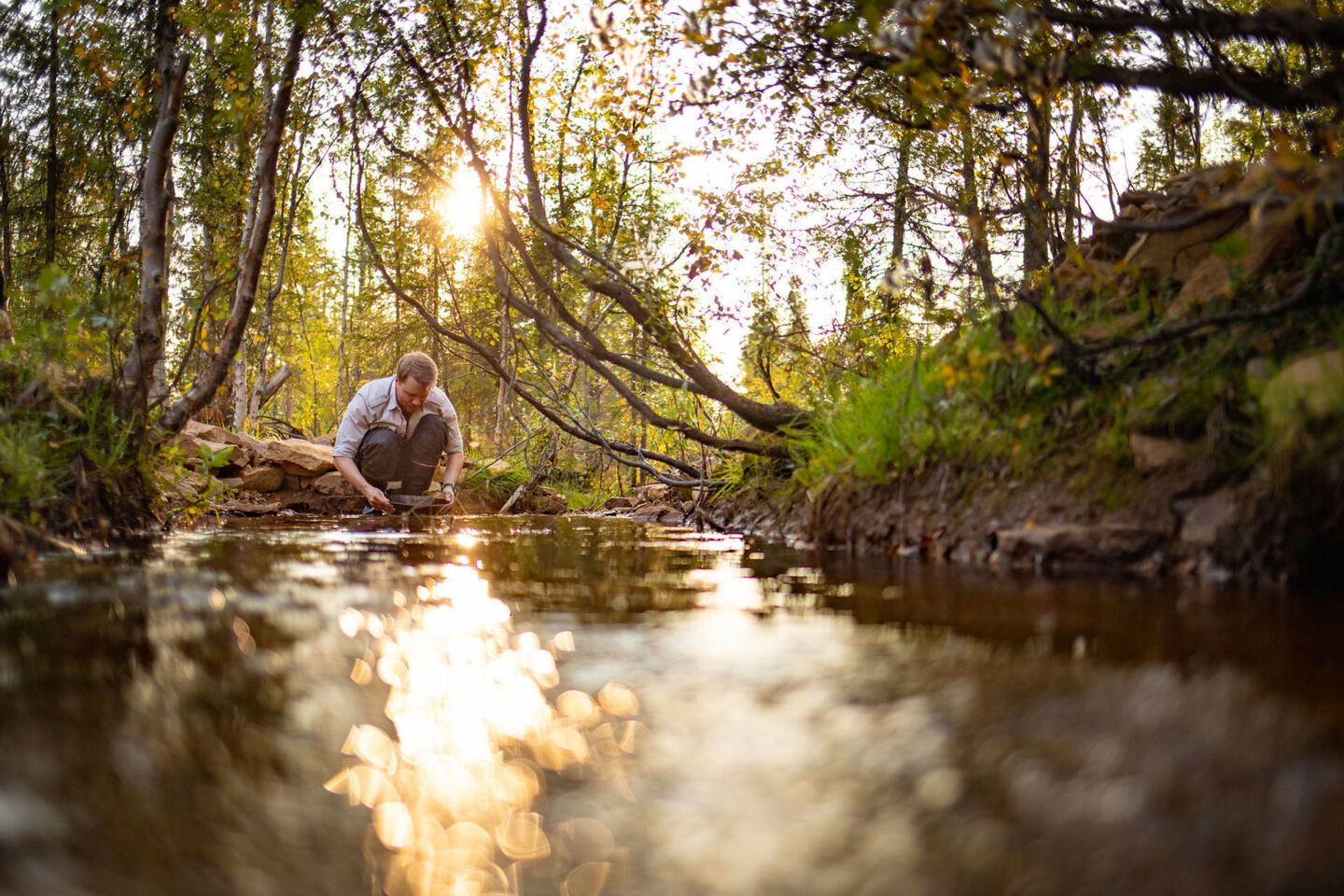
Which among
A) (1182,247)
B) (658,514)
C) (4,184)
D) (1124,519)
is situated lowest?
(658,514)

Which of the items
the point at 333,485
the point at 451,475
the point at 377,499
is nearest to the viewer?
the point at 377,499

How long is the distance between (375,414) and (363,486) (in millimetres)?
904

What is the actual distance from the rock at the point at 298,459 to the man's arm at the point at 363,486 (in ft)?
10.2

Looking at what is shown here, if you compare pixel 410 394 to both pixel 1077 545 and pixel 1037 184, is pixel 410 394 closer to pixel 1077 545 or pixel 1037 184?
pixel 1037 184

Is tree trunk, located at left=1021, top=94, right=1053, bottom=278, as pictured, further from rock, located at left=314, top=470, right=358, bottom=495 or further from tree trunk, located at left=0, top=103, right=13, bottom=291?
tree trunk, located at left=0, top=103, right=13, bottom=291

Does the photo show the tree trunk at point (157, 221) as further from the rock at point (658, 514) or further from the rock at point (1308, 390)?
the rock at point (1308, 390)

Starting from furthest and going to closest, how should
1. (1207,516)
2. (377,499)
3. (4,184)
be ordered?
1. (4,184)
2. (377,499)
3. (1207,516)

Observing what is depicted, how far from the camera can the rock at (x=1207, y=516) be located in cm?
255

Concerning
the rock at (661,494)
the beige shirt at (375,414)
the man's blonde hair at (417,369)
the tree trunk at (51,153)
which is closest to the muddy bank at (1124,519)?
the man's blonde hair at (417,369)

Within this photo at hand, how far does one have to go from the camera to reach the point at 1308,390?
2.23 meters

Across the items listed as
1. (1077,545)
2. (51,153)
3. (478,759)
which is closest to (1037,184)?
(1077,545)

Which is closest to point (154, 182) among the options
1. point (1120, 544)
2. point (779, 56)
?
point (779, 56)

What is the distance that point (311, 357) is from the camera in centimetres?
3584

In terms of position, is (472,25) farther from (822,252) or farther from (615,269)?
(822,252)
